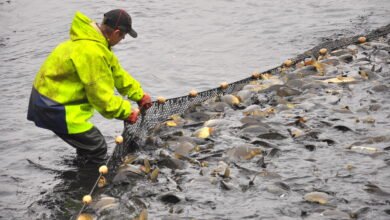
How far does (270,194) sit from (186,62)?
6.69 m

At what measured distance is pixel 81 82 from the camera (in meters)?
6.02

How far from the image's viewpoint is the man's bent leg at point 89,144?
6.23 meters

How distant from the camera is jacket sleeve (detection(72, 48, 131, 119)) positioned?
229 inches

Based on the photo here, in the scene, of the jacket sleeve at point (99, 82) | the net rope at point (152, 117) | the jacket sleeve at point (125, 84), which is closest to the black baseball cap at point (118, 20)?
the jacket sleeve at point (99, 82)

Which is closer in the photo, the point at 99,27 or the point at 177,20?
the point at 99,27

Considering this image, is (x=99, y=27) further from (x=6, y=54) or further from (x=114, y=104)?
(x=6, y=54)

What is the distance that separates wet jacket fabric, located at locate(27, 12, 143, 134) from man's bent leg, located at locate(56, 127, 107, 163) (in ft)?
0.35

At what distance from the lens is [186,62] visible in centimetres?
1202

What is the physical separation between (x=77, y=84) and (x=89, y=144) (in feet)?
2.62

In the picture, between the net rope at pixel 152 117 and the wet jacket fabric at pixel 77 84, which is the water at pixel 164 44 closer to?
the net rope at pixel 152 117

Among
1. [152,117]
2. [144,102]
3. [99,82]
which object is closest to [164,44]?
[152,117]

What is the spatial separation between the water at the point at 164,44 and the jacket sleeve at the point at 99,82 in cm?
149

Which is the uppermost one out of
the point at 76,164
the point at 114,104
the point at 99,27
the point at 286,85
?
the point at 99,27

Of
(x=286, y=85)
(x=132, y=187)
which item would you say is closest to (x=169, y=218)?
(x=132, y=187)
